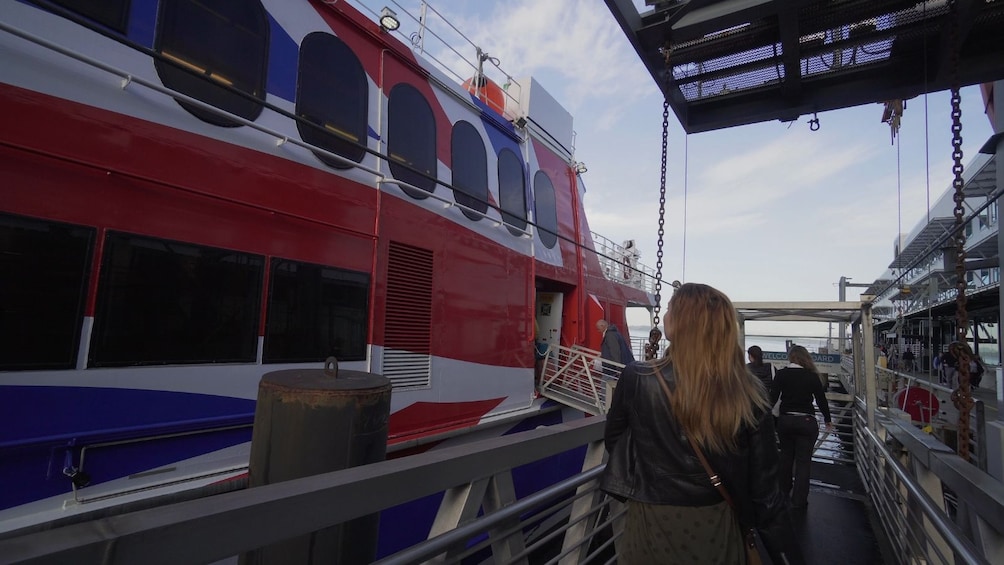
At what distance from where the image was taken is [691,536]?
5.13ft

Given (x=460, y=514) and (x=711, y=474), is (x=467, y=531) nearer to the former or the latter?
(x=460, y=514)

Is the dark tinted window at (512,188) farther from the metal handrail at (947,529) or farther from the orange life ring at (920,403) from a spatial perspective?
the orange life ring at (920,403)

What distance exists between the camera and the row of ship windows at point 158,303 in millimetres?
2348

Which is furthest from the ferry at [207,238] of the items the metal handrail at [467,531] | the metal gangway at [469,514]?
the metal handrail at [467,531]

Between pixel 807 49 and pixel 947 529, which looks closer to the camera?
pixel 947 529

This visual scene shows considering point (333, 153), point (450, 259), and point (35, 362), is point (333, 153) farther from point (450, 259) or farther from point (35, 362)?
point (35, 362)

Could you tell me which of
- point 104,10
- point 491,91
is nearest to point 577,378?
point 491,91

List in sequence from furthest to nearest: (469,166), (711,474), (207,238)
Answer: (469,166) < (207,238) < (711,474)

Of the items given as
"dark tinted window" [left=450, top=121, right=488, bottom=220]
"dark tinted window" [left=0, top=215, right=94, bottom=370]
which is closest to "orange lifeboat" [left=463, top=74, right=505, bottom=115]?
"dark tinted window" [left=450, top=121, right=488, bottom=220]

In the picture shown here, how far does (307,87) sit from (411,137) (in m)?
1.14

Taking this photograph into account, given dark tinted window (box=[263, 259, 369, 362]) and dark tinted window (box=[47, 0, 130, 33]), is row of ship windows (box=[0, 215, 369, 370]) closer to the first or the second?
dark tinted window (box=[263, 259, 369, 362])

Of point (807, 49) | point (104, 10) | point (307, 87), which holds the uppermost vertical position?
point (807, 49)

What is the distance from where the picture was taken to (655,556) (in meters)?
1.60

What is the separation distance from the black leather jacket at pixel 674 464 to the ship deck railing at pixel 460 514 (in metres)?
0.53
